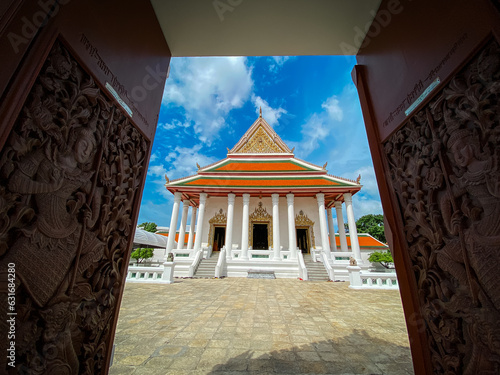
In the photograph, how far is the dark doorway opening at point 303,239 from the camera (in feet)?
46.2

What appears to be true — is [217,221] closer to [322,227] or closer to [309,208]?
[309,208]

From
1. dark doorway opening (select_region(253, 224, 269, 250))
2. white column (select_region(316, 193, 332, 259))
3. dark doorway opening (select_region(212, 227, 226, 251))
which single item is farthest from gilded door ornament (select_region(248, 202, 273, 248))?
white column (select_region(316, 193, 332, 259))

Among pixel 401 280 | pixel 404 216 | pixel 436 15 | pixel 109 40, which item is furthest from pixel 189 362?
pixel 436 15

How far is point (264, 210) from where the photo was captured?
1440 cm

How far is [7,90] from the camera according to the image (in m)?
0.85

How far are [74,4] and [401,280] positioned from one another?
2849mm

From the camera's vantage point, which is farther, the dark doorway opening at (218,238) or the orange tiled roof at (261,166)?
the orange tiled roof at (261,166)

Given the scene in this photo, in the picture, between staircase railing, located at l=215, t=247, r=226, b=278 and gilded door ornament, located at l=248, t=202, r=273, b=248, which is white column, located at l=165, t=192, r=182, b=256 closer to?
staircase railing, located at l=215, t=247, r=226, b=278

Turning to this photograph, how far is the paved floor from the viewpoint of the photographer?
6.24 ft

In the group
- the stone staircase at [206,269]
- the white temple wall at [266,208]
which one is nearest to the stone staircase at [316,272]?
the white temple wall at [266,208]

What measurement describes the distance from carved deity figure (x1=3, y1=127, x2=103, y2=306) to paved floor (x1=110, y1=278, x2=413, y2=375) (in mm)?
1395

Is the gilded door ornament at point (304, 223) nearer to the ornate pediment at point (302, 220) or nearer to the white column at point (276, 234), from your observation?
the ornate pediment at point (302, 220)

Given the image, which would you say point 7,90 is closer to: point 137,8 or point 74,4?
point 74,4

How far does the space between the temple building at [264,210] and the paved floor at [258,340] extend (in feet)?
23.9
